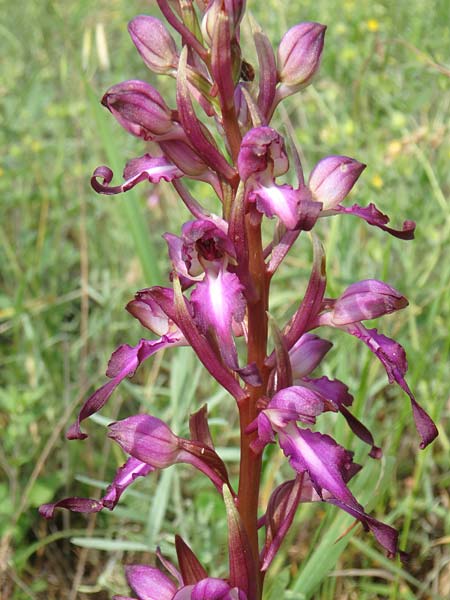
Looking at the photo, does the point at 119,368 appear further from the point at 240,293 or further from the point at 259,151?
the point at 259,151

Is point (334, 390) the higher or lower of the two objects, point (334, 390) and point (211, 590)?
the higher

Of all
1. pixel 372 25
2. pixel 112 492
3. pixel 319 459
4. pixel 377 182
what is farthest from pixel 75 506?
pixel 372 25

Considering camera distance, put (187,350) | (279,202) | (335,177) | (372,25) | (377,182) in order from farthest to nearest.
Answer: (372,25), (377,182), (187,350), (335,177), (279,202)

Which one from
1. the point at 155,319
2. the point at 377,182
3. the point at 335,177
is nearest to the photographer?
the point at 335,177

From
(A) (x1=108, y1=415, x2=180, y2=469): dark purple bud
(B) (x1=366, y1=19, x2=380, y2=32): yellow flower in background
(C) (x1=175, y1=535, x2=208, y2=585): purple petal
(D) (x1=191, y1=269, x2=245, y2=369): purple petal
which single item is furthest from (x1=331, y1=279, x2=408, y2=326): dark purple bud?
(B) (x1=366, y1=19, x2=380, y2=32): yellow flower in background

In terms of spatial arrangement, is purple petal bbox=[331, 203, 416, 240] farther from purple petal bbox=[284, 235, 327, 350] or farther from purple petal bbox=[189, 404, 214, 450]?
purple petal bbox=[189, 404, 214, 450]

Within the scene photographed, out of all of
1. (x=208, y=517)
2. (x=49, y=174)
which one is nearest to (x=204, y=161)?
(x=208, y=517)

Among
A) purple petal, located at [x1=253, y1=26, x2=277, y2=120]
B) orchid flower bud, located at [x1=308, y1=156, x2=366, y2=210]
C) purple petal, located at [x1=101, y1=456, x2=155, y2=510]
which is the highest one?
purple petal, located at [x1=253, y1=26, x2=277, y2=120]
